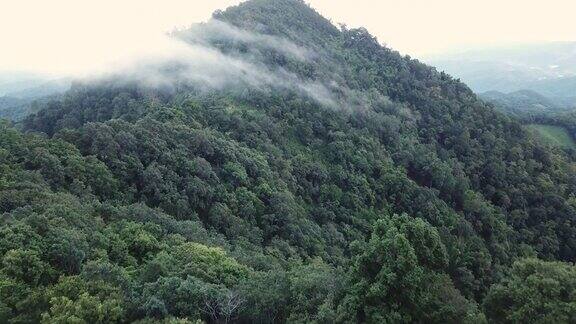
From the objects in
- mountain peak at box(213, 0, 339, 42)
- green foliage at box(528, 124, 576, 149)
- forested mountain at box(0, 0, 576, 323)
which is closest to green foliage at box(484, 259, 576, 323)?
forested mountain at box(0, 0, 576, 323)

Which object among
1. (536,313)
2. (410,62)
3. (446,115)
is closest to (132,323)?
(536,313)

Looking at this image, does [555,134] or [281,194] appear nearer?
[281,194]

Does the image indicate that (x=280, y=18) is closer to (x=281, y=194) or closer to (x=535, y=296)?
(x=281, y=194)

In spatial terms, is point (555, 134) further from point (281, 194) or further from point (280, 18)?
point (281, 194)

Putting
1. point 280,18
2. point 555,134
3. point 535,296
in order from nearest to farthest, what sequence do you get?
point 535,296, point 280,18, point 555,134

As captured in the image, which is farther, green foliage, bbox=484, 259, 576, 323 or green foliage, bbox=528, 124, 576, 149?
green foliage, bbox=528, 124, 576, 149

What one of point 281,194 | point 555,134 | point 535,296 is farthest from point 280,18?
point 535,296

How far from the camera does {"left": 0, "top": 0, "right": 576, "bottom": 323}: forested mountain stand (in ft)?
85.7

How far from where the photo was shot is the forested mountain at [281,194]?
26.1 meters

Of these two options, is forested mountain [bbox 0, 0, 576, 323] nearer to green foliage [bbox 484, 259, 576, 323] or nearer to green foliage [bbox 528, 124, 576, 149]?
green foliage [bbox 484, 259, 576, 323]

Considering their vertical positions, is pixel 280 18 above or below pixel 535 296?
above

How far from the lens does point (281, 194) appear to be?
6581cm

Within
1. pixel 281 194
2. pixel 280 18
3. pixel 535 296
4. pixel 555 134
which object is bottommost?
pixel 555 134

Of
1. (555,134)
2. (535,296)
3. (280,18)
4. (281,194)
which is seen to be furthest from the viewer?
(555,134)
